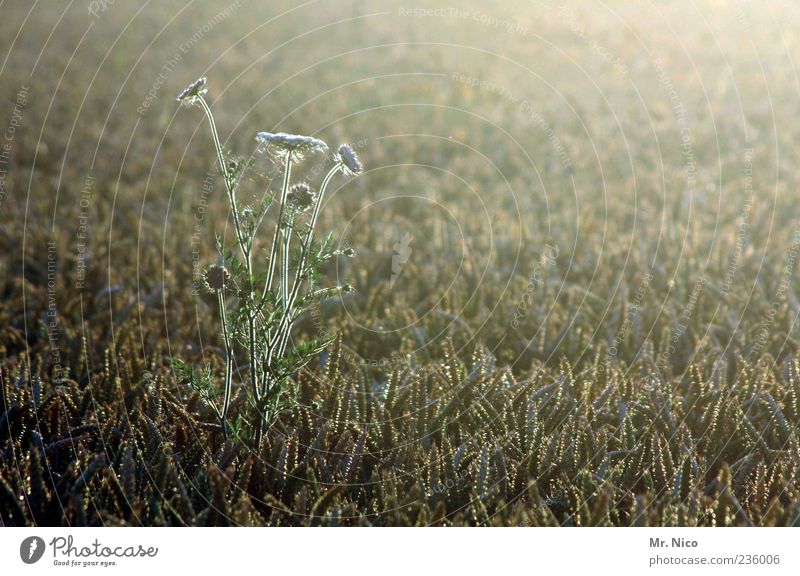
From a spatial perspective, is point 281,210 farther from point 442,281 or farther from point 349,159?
point 442,281

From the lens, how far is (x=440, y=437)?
294 centimetres

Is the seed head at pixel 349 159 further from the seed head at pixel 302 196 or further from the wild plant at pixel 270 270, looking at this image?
the seed head at pixel 302 196

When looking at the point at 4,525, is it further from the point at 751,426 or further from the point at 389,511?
the point at 751,426

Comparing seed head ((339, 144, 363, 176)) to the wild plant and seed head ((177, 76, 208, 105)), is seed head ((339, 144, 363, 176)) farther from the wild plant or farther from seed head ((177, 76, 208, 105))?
seed head ((177, 76, 208, 105))

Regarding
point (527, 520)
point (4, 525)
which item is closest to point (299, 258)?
point (527, 520)

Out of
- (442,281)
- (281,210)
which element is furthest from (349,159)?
(442,281)

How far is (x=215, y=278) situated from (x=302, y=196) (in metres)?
0.34

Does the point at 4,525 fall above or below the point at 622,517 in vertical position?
above

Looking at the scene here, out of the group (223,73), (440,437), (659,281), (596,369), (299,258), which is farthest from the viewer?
(223,73)

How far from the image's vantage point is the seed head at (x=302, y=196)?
Answer: 2240 mm

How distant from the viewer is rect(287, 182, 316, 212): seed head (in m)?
2.24

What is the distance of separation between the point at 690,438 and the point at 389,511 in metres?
1.12

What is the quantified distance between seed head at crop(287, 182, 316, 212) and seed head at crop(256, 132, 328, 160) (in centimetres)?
9

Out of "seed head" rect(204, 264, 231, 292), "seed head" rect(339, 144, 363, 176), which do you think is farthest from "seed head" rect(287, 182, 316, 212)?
"seed head" rect(204, 264, 231, 292)
